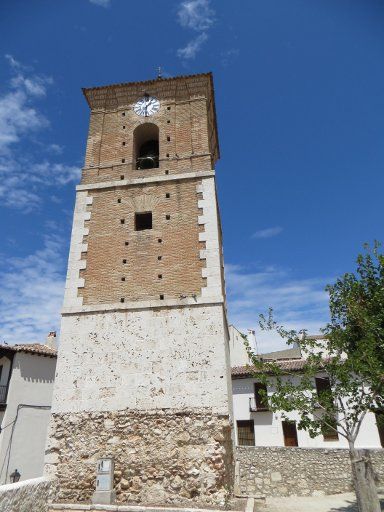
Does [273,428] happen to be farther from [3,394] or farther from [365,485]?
[3,394]

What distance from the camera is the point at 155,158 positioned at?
12320 millimetres

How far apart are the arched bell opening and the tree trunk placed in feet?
32.4

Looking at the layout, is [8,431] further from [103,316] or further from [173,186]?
[173,186]

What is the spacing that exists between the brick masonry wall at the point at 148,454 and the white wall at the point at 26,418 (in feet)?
28.1

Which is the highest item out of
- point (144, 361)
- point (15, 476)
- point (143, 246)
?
point (143, 246)

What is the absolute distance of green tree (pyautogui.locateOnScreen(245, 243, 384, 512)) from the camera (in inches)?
379

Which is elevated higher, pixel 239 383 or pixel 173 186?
pixel 173 186

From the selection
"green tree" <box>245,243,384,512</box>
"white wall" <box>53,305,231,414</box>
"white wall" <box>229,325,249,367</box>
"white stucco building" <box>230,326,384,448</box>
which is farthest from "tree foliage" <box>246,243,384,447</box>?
"white wall" <box>229,325,249,367</box>

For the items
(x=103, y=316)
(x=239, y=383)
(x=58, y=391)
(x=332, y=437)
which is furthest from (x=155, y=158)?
(x=332, y=437)

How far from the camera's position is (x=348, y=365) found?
10258 mm

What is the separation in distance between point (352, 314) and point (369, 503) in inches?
200

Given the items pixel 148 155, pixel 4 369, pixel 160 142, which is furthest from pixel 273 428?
pixel 160 142

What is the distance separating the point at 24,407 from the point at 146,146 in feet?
39.9

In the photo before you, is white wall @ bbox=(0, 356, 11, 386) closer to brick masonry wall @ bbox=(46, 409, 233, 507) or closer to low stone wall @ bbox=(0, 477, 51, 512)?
brick masonry wall @ bbox=(46, 409, 233, 507)
